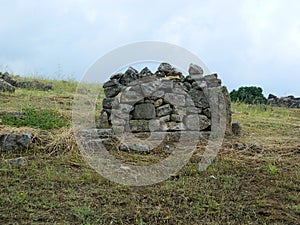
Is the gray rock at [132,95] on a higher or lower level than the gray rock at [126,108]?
higher

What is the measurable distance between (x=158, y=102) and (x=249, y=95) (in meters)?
9.65

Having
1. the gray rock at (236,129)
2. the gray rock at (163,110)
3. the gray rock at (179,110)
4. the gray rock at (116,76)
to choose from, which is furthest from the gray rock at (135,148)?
the gray rock at (236,129)

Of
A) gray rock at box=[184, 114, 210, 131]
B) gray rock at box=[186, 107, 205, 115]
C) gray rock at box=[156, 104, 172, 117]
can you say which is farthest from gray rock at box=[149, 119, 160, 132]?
gray rock at box=[186, 107, 205, 115]

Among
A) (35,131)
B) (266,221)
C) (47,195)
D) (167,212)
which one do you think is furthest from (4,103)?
(266,221)

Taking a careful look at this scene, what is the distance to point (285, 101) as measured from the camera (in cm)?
1459

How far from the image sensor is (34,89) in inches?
429

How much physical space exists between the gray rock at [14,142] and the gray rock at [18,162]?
49 centimetres

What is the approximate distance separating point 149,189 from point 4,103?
16.5ft

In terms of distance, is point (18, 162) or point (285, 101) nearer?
point (18, 162)

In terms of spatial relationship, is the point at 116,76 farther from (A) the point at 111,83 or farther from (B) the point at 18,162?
(B) the point at 18,162

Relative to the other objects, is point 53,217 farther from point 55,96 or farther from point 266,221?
point 55,96

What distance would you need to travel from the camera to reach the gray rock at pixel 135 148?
5.43m

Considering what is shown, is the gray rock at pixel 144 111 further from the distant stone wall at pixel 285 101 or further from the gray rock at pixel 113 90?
the distant stone wall at pixel 285 101

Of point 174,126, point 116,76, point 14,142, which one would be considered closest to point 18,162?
point 14,142
